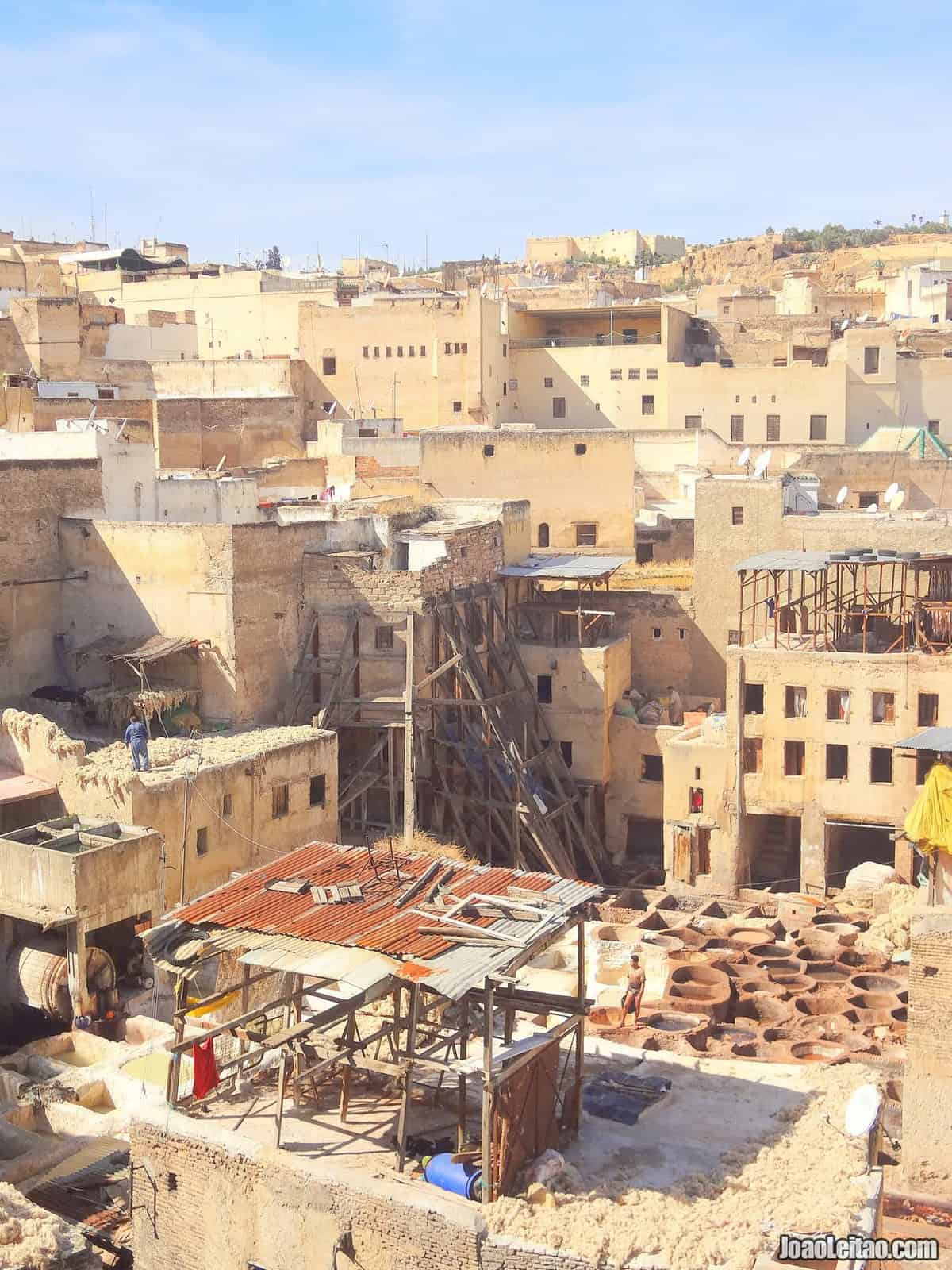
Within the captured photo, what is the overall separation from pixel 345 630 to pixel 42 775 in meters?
7.65

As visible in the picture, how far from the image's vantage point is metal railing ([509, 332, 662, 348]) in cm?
4656

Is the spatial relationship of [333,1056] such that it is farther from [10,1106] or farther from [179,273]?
[179,273]

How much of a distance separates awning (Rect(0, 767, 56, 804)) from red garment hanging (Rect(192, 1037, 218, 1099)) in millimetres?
8842

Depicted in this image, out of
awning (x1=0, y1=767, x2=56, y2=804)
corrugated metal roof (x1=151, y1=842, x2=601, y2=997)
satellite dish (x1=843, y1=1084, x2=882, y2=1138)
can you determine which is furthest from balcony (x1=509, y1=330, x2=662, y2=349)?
satellite dish (x1=843, y1=1084, x2=882, y2=1138)

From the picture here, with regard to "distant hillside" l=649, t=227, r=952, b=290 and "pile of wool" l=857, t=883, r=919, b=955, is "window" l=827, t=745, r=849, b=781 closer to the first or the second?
"pile of wool" l=857, t=883, r=919, b=955

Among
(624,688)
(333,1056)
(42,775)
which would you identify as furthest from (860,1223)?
(624,688)

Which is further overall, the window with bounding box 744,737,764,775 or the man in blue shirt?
the window with bounding box 744,737,764,775

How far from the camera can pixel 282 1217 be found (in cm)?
1128

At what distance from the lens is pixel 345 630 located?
2748 centimetres

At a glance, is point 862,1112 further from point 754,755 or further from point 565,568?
point 565,568

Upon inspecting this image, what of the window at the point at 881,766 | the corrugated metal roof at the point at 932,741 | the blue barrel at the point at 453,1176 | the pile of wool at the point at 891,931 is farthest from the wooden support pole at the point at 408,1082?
the window at the point at 881,766

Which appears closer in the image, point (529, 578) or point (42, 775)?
point (42, 775)

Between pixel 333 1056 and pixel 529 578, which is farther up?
pixel 529 578

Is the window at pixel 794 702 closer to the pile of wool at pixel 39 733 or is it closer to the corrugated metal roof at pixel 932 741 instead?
the corrugated metal roof at pixel 932 741
